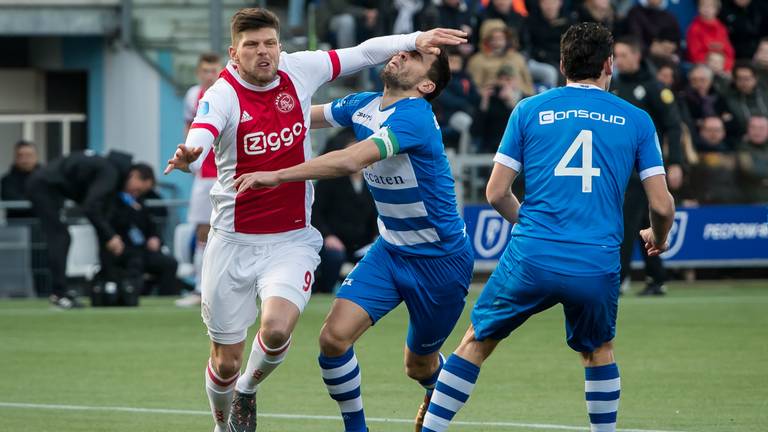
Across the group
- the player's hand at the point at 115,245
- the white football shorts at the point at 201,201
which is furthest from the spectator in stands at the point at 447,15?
the white football shorts at the point at 201,201

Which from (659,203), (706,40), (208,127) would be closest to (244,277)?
(208,127)

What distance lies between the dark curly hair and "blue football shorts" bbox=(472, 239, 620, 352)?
90cm

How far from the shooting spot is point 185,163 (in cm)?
735

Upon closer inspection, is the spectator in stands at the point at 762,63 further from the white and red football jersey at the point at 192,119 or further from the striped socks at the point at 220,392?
the striped socks at the point at 220,392

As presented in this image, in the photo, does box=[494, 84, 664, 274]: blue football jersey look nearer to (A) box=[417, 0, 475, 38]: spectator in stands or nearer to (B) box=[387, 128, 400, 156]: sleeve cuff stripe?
(B) box=[387, 128, 400, 156]: sleeve cuff stripe

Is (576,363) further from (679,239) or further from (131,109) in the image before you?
Result: (131,109)

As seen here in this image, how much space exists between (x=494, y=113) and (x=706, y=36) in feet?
16.2

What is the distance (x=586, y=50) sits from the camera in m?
7.31

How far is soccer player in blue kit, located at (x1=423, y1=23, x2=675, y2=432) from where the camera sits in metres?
7.22

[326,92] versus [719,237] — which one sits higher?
[326,92]

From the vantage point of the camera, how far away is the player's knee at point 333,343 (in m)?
7.98

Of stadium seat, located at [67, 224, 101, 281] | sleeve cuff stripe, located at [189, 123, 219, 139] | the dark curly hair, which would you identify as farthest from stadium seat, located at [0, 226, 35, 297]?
the dark curly hair

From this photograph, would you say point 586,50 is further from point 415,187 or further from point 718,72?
point 718,72

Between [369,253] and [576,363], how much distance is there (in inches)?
157
